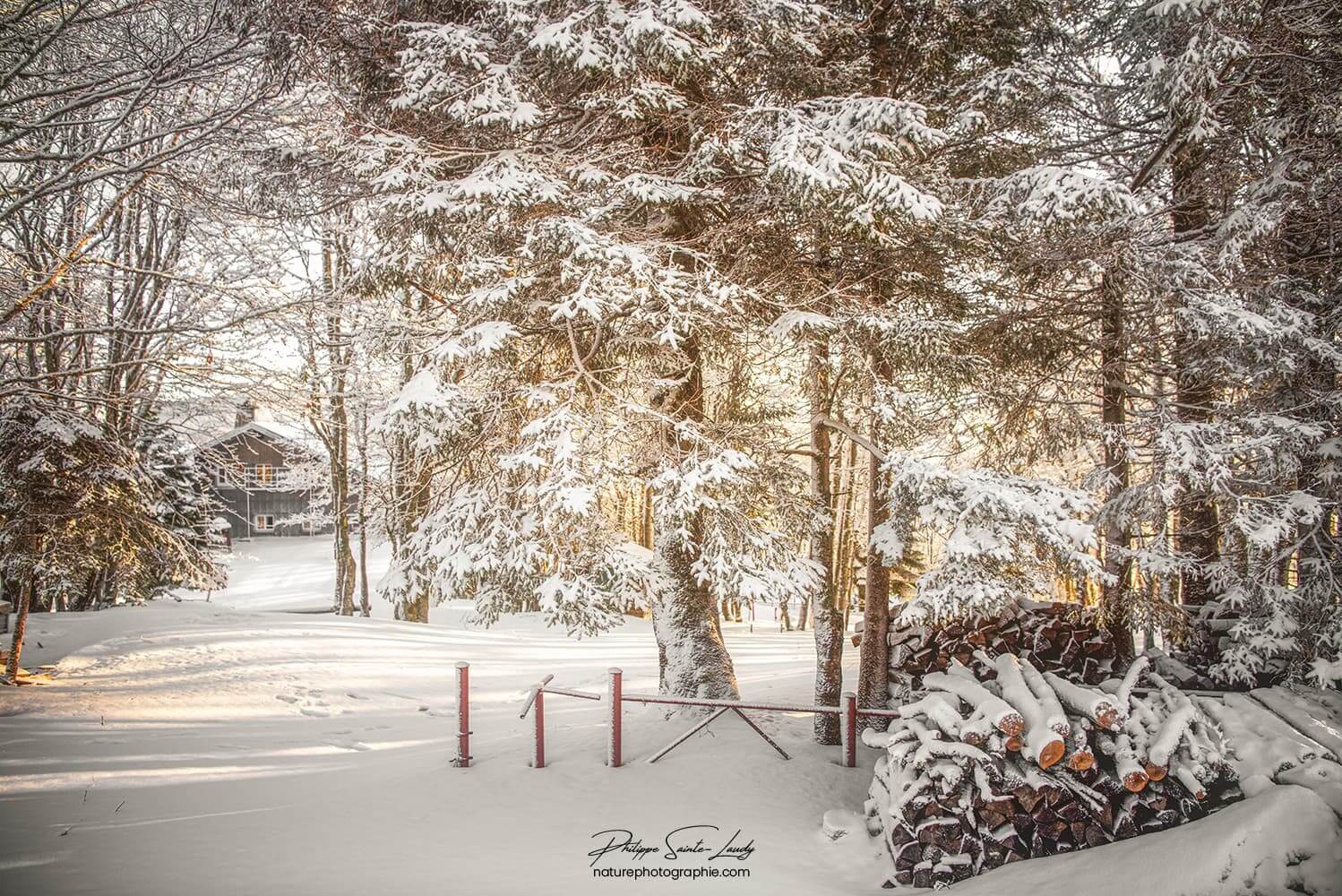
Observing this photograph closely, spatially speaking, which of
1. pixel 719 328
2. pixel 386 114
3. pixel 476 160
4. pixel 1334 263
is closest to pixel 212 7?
pixel 386 114

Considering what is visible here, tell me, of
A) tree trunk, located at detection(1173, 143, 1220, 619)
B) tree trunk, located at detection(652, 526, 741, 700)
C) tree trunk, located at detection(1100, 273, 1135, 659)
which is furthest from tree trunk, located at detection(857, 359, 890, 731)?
tree trunk, located at detection(1173, 143, 1220, 619)

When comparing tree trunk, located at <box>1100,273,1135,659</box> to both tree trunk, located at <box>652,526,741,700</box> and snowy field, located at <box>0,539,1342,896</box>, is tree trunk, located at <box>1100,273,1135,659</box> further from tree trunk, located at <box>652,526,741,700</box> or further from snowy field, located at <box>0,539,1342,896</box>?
tree trunk, located at <box>652,526,741,700</box>

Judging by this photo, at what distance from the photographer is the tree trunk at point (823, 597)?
7785 mm

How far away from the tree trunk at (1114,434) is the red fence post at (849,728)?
2.98 meters

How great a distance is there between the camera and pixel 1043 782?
15.9 ft

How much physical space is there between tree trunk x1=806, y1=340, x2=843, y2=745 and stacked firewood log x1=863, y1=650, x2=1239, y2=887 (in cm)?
266

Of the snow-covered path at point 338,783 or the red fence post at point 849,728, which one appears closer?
the snow-covered path at point 338,783

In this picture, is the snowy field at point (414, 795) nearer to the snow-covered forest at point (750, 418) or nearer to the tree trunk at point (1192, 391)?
the snow-covered forest at point (750, 418)

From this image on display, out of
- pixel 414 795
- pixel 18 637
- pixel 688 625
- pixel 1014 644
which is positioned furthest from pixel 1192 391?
pixel 18 637

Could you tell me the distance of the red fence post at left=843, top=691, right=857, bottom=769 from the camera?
22.1 ft

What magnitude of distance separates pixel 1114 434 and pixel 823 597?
3.65 meters

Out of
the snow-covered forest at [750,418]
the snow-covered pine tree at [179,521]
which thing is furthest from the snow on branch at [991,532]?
the snow-covered pine tree at [179,521]

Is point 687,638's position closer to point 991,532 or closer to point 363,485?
point 991,532

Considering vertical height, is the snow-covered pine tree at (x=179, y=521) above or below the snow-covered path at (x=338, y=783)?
above
